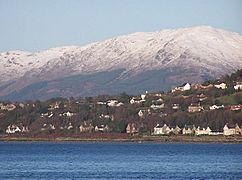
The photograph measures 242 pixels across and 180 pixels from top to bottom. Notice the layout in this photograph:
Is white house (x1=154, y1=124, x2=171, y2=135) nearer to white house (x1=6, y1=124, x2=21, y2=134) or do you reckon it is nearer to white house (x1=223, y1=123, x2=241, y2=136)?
white house (x1=223, y1=123, x2=241, y2=136)

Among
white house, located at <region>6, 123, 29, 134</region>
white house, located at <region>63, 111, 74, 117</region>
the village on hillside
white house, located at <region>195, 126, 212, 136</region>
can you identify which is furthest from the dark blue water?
white house, located at <region>6, 123, 29, 134</region>

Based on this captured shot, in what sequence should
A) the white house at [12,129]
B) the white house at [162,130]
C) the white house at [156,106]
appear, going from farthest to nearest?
the white house at [12,129] → the white house at [156,106] → the white house at [162,130]

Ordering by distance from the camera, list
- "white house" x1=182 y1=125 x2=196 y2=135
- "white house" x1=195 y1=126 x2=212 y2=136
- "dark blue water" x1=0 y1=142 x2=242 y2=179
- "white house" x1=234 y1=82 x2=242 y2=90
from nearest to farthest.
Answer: "dark blue water" x1=0 y1=142 x2=242 y2=179 → "white house" x1=195 y1=126 x2=212 y2=136 → "white house" x1=182 y1=125 x2=196 y2=135 → "white house" x1=234 y1=82 x2=242 y2=90

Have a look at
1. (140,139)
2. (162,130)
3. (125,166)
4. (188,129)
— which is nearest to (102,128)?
(140,139)

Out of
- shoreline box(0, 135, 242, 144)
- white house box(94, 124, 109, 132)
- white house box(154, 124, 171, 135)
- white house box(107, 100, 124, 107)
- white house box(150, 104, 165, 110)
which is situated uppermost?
white house box(107, 100, 124, 107)

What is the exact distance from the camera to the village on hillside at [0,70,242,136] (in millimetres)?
151875

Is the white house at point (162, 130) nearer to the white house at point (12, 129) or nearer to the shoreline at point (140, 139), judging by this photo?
the shoreline at point (140, 139)

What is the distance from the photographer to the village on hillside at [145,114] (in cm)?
15188

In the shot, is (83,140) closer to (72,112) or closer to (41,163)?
(72,112)

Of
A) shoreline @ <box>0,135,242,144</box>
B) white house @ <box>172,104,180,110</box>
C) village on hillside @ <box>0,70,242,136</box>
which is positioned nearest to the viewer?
shoreline @ <box>0,135,242,144</box>

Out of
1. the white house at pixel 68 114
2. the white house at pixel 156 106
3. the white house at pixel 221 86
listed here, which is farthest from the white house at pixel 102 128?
the white house at pixel 221 86

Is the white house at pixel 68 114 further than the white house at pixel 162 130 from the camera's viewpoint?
Yes

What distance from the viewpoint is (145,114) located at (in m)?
167

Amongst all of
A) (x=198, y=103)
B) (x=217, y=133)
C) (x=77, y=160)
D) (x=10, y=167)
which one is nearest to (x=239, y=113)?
(x=217, y=133)
